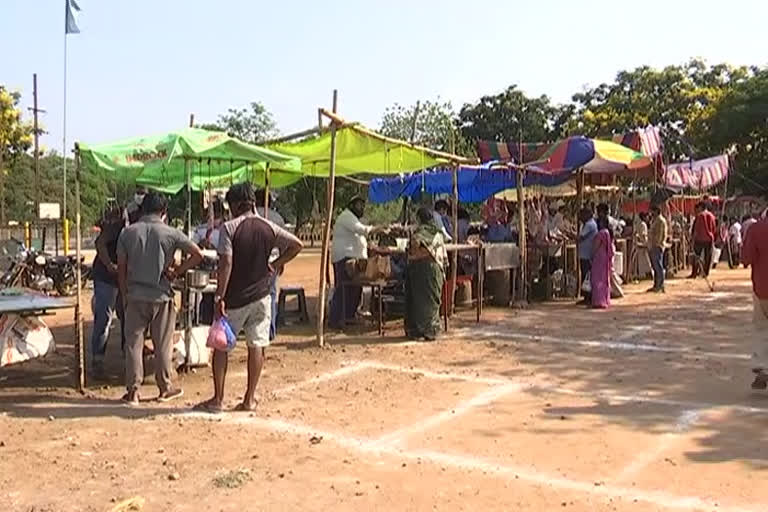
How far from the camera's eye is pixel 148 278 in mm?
6723

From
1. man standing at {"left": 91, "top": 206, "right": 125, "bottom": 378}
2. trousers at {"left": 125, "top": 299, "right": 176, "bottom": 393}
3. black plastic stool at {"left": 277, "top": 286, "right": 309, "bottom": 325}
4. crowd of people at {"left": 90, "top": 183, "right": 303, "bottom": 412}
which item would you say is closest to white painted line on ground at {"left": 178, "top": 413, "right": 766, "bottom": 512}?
crowd of people at {"left": 90, "top": 183, "right": 303, "bottom": 412}

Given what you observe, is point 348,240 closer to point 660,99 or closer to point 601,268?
point 601,268

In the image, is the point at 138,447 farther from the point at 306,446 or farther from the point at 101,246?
the point at 101,246

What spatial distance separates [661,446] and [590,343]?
4224 mm

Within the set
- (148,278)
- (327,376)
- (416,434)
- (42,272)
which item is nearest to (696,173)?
(327,376)

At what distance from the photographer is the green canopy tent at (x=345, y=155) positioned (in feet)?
31.1

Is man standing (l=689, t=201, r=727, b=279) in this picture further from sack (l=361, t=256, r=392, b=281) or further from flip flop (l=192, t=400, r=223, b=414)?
flip flop (l=192, t=400, r=223, b=414)

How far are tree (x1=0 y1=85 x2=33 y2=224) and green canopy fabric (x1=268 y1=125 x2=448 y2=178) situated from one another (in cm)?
2323

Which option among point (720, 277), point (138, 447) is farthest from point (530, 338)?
point (720, 277)

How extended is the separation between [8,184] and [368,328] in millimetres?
34768

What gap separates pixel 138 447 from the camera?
5621mm

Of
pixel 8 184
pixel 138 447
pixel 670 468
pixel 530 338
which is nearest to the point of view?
pixel 670 468

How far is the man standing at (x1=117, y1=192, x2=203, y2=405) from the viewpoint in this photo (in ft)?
22.1

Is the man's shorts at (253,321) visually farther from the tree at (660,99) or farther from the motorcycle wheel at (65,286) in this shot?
the tree at (660,99)
